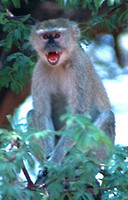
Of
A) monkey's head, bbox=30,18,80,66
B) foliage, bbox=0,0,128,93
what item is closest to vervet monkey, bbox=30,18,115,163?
monkey's head, bbox=30,18,80,66

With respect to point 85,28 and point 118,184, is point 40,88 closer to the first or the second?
point 85,28

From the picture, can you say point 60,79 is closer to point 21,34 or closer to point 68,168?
point 21,34

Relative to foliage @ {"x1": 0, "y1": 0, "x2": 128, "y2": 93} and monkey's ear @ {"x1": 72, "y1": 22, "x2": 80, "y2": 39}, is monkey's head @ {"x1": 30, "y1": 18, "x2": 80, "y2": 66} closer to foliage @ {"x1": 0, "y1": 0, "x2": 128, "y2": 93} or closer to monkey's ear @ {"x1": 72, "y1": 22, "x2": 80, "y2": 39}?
monkey's ear @ {"x1": 72, "y1": 22, "x2": 80, "y2": 39}

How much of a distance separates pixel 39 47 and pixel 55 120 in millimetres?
1073

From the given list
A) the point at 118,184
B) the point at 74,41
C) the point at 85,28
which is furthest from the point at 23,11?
the point at 118,184

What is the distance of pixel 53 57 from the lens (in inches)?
339

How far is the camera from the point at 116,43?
13.4m

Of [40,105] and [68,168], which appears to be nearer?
[68,168]

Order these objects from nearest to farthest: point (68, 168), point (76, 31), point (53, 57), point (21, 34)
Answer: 1. point (68, 168)
2. point (53, 57)
3. point (76, 31)
4. point (21, 34)

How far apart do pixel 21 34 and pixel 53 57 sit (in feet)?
3.23

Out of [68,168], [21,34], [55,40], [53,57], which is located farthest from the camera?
[21,34]

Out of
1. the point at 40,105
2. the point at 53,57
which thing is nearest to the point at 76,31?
the point at 53,57

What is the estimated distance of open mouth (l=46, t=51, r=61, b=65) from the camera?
336 inches

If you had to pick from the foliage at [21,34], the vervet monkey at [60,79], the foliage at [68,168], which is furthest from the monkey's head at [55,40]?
the foliage at [68,168]
